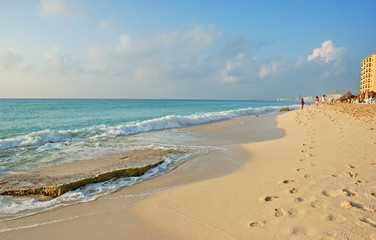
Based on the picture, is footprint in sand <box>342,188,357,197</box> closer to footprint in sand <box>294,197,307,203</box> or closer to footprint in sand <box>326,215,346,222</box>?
footprint in sand <box>294,197,307,203</box>

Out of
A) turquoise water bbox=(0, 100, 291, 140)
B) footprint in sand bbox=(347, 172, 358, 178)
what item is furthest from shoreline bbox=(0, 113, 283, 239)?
turquoise water bbox=(0, 100, 291, 140)

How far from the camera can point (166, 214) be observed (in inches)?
137

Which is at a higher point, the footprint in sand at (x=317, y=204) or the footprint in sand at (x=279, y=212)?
the footprint in sand at (x=317, y=204)

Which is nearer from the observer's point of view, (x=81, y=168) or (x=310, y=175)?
(x=310, y=175)

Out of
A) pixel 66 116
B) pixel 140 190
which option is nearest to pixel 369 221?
pixel 140 190

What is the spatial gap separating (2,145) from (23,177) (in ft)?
18.4

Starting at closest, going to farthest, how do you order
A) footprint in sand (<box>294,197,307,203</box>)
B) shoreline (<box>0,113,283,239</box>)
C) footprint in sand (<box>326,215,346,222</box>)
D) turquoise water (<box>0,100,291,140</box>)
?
footprint in sand (<box>326,215,346,222</box>) < shoreline (<box>0,113,283,239</box>) < footprint in sand (<box>294,197,307,203</box>) < turquoise water (<box>0,100,291,140</box>)

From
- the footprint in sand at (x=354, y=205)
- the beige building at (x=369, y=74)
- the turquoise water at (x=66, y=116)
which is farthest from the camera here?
the beige building at (x=369, y=74)

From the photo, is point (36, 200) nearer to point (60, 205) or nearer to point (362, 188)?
point (60, 205)

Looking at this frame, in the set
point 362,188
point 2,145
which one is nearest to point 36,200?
point 362,188

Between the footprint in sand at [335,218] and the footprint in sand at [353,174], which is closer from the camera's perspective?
the footprint in sand at [335,218]

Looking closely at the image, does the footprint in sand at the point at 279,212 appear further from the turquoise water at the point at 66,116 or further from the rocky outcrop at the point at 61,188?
the turquoise water at the point at 66,116

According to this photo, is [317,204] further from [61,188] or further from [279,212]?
[61,188]

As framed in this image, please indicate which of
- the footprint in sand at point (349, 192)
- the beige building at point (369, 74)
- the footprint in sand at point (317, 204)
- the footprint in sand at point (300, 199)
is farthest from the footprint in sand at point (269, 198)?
the beige building at point (369, 74)
